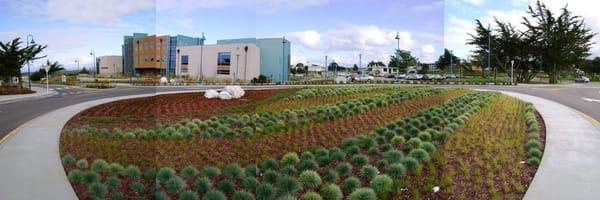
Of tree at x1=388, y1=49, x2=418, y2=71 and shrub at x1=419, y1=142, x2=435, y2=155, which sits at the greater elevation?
tree at x1=388, y1=49, x2=418, y2=71

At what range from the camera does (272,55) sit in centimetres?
326

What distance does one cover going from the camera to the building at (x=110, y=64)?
3897 mm

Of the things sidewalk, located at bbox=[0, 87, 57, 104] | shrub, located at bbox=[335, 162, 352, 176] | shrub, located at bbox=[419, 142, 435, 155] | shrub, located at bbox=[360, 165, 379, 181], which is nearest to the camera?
shrub, located at bbox=[335, 162, 352, 176]

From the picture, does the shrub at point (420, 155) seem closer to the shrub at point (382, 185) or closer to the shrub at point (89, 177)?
the shrub at point (382, 185)

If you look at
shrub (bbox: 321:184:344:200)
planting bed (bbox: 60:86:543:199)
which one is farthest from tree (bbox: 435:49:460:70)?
shrub (bbox: 321:184:344:200)

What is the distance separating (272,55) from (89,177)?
1730 millimetres

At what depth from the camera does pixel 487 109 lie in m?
6.13

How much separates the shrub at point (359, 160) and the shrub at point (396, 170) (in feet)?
0.67

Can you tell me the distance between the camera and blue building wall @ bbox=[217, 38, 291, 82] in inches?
127

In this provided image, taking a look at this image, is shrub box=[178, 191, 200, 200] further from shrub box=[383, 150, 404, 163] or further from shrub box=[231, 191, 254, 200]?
shrub box=[383, 150, 404, 163]

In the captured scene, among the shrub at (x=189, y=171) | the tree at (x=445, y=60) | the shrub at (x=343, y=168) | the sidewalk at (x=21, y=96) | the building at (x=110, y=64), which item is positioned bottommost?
the shrub at (x=343, y=168)

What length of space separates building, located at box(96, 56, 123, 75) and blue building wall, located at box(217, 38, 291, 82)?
1.26m

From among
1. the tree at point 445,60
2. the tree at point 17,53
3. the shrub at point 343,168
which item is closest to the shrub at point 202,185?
the shrub at point 343,168

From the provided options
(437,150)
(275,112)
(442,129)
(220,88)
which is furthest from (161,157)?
(442,129)
